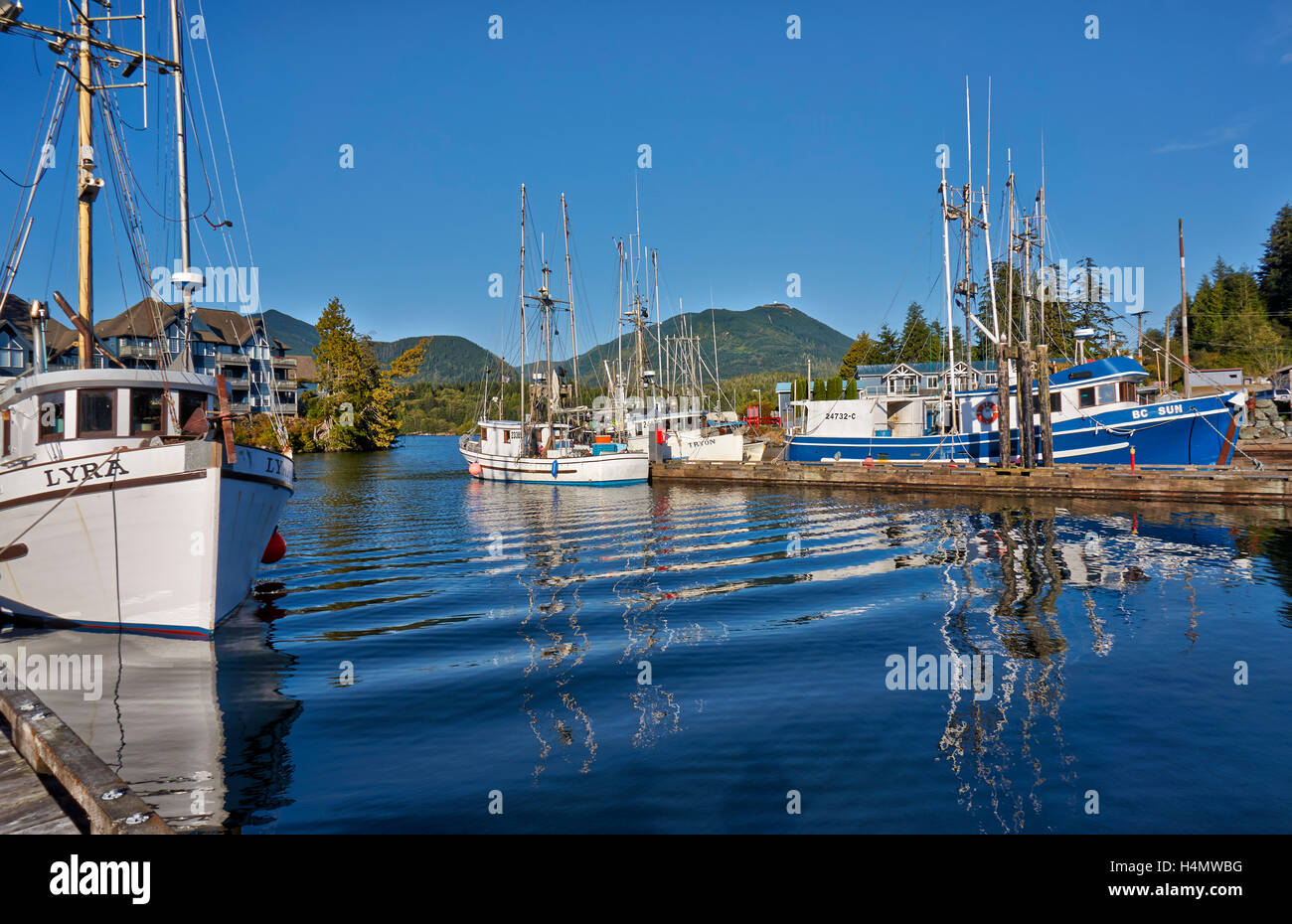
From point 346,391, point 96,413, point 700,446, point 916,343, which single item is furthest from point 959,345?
point 96,413

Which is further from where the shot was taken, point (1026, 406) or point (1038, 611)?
point (1026, 406)

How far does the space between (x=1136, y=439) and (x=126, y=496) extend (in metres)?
38.1

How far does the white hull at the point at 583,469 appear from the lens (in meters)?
46.4

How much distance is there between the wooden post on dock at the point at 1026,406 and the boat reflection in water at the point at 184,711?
104 feet

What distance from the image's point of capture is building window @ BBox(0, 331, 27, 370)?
176 feet

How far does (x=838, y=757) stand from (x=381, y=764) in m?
4.78

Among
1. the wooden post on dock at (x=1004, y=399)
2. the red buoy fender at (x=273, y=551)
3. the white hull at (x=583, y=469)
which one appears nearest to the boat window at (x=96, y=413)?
the red buoy fender at (x=273, y=551)

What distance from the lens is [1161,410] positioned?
32719 mm

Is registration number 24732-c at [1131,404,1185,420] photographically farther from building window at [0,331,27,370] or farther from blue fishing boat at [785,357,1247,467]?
building window at [0,331,27,370]

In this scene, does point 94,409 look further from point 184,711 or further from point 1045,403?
point 1045,403

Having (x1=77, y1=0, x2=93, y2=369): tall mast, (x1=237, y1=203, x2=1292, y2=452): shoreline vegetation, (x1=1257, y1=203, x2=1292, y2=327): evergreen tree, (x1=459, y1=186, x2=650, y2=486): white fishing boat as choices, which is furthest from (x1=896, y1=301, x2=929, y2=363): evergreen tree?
(x1=77, y1=0, x2=93, y2=369): tall mast

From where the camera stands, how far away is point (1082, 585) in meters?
15.6

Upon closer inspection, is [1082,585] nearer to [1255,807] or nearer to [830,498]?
[1255,807]
